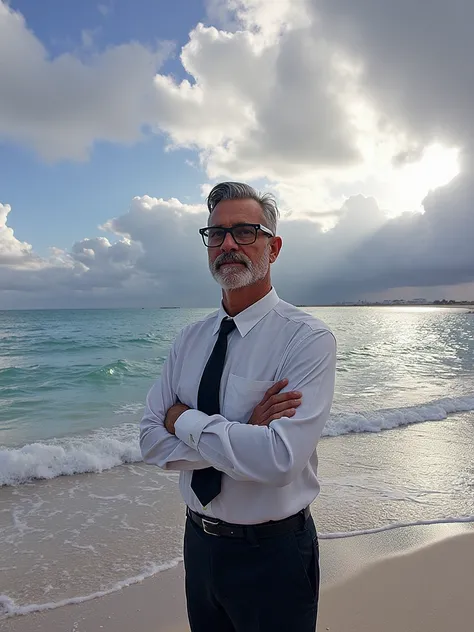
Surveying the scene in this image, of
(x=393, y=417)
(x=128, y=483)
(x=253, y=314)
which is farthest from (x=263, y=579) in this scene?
(x=393, y=417)

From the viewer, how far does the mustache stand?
1937 mm

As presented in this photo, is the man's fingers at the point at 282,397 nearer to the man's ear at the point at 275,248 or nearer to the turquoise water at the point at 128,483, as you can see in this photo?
the man's ear at the point at 275,248

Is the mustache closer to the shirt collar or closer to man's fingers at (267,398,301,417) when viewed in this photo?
the shirt collar

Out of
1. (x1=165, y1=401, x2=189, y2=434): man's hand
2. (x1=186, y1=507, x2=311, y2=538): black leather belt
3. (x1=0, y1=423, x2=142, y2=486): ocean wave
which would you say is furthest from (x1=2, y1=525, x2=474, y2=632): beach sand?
(x1=0, y1=423, x2=142, y2=486): ocean wave

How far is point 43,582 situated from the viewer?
408 centimetres

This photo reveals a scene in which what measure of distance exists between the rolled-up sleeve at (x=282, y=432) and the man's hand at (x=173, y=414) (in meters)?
0.14

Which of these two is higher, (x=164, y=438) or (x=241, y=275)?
(x=241, y=275)

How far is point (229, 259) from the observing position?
195cm

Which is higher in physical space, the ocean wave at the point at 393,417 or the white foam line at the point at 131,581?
the white foam line at the point at 131,581

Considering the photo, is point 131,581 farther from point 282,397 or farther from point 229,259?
point 229,259

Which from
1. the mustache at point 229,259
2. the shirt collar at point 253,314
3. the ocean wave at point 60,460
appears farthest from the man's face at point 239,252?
the ocean wave at point 60,460

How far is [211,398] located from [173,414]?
24cm

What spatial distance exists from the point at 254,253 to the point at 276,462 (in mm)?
883

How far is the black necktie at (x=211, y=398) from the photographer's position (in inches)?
70.2
